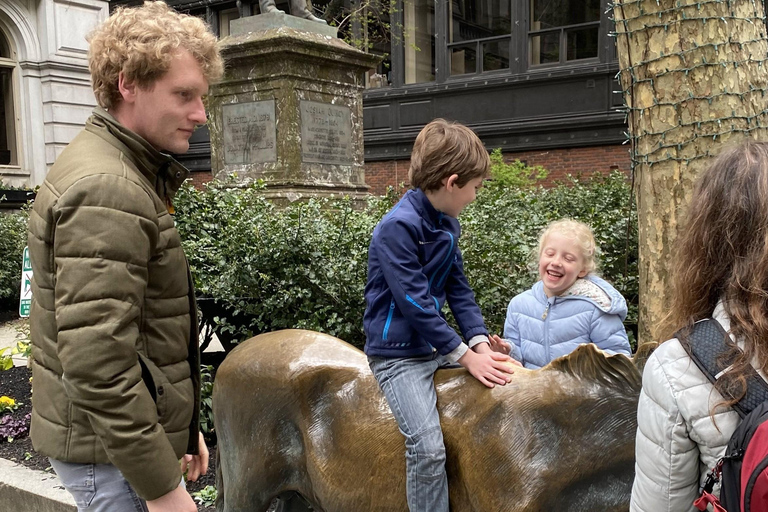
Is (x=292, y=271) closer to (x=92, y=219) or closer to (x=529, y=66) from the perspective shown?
(x=92, y=219)

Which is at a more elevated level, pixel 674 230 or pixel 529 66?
pixel 529 66

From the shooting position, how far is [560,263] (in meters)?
2.98

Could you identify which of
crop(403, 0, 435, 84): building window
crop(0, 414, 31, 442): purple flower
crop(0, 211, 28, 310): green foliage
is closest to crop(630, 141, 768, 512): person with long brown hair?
crop(0, 414, 31, 442): purple flower

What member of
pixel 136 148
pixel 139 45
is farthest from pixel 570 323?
pixel 139 45

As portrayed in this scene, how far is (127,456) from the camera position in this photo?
1.66 meters

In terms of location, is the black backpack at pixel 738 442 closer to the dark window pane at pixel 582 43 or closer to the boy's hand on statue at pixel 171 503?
the boy's hand on statue at pixel 171 503

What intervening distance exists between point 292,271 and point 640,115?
2.13 meters

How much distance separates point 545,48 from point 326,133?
38.4 ft

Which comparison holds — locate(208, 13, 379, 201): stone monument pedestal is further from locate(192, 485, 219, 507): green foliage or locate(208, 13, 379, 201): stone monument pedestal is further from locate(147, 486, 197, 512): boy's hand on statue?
locate(147, 486, 197, 512): boy's hand on statue

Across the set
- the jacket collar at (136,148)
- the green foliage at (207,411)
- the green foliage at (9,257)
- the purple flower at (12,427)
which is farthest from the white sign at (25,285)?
the green foliage at (9,257)

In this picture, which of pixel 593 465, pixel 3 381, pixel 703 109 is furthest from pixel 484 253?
pixel 3 381

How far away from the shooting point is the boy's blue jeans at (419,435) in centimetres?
220

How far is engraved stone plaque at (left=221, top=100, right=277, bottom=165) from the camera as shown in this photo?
6812mm

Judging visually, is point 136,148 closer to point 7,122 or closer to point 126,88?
point 126,88
